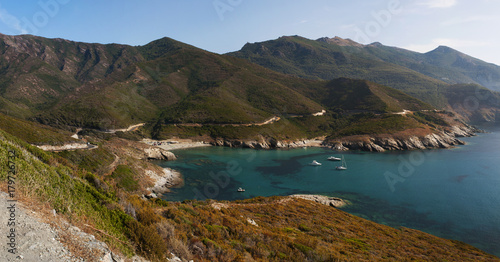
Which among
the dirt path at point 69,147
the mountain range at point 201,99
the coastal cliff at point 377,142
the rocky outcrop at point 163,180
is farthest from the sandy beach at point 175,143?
the dirt path at point 69,147

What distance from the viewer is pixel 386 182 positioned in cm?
5234

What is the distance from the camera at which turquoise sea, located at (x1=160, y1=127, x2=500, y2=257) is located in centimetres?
3500

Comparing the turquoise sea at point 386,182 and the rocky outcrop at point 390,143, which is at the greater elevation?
the rocky outcrop at point 390,143

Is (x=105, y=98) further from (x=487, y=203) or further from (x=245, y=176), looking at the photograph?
(x=487, y=203)

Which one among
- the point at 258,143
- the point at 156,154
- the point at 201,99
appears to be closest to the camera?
the point at 156,154

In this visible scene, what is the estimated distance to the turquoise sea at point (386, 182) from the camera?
35.0 meters

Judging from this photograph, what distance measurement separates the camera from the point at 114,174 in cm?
3956

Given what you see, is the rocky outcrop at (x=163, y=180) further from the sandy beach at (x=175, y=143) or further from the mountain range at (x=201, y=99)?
the mountain range at (x=201, y=99)

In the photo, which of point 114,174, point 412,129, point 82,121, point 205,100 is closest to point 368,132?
point 412,129

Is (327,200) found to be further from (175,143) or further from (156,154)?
(175,143)

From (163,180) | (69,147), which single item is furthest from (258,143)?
(69,147)

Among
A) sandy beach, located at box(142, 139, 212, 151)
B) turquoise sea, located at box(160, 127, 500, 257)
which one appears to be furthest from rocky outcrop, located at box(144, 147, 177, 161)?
sandy beach, located at box(142, 139, 212, 151)

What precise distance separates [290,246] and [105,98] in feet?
378

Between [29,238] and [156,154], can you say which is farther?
[156,154]
